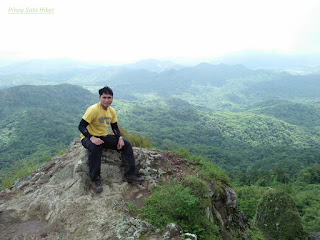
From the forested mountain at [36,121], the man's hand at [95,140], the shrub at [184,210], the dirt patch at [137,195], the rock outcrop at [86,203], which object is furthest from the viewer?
the forested mountain at [36,121]

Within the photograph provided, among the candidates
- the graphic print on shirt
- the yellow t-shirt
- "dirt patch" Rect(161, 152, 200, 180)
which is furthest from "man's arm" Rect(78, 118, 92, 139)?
"dirt patch" Rect(161, 152, 200, 180)

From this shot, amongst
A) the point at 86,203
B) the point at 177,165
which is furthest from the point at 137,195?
the point at 177,165

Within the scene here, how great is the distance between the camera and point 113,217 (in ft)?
16.1

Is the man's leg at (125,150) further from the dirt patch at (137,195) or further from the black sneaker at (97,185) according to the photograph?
the black sneaker at (97,185)

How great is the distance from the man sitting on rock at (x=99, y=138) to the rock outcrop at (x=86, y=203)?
1.07 feet

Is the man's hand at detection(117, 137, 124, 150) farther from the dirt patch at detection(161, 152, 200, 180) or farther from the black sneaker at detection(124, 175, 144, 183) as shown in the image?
the dirt patch at detection(161, 152, 200, 180)

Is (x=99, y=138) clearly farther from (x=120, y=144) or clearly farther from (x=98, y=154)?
(x=120, y=144)

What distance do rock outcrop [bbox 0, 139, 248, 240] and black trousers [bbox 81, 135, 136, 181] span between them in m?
0.37

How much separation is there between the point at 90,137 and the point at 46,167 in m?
3.36

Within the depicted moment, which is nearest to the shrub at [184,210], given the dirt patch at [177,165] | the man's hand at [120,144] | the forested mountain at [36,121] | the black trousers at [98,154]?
the dirt patch at [177,165]

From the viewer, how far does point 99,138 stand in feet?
19.8

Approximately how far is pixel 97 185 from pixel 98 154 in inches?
31.8

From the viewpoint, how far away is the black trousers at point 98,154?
572cm

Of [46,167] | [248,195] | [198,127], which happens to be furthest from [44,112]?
[46,167]
